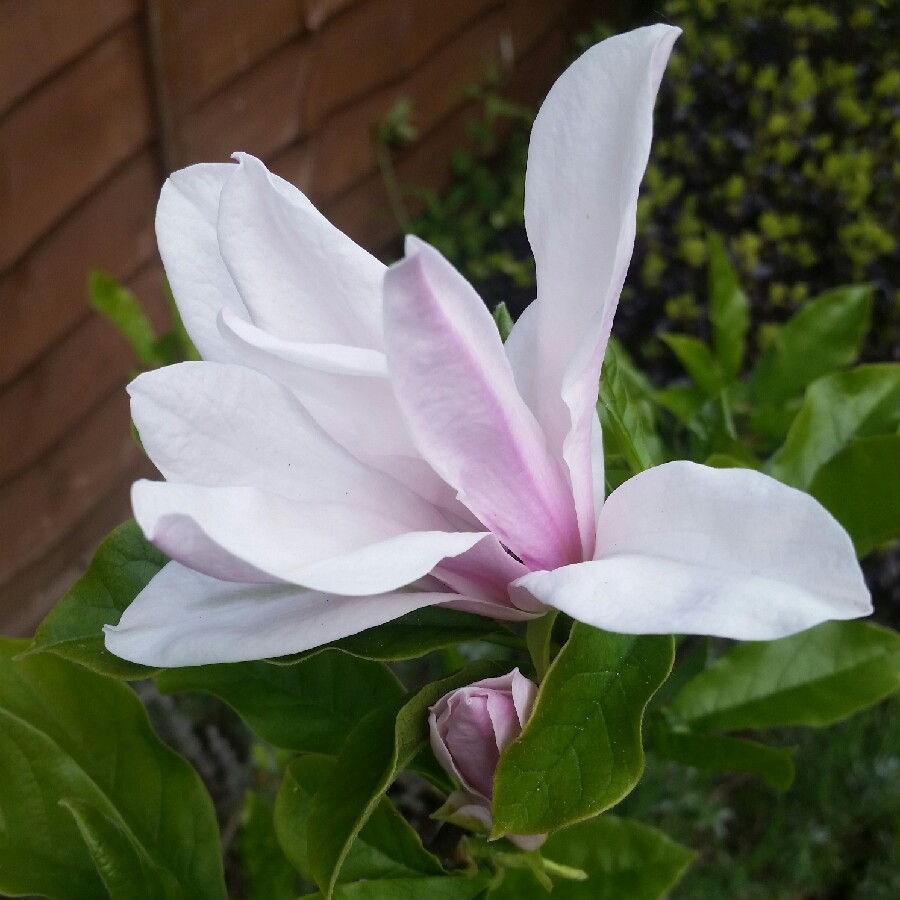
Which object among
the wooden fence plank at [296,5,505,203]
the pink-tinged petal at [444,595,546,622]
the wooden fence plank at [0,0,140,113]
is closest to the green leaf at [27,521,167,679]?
the pink-tinged petal at [444,595,546,622]

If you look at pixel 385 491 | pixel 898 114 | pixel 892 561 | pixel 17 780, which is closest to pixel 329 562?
pixel 385 491

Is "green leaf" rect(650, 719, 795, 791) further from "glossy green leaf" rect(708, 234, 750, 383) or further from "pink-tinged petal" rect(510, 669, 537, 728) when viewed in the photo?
"glossy green leaf" rect(708, 234, 750, 383)

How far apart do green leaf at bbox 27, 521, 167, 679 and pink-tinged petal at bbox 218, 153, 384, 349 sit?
0.54 feet

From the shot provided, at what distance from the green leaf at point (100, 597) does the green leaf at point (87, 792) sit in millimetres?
115

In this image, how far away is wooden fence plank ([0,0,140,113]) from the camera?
133 cm

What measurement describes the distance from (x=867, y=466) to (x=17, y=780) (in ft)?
1.91

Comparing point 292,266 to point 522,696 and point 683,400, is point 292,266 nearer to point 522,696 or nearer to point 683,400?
point 522,696

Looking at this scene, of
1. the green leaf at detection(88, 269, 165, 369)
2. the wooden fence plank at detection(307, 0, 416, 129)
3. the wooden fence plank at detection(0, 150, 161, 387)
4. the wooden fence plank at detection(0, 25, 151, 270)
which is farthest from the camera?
the wooden fence plank at detection(307, 0, 416, 129)

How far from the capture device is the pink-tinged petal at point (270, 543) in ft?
1.08

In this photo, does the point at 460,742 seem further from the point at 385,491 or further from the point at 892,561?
the point at 892,561

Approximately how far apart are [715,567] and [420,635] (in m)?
0.17

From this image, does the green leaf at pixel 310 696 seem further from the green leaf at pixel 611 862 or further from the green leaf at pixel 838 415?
the green leaf at pixel 838 415

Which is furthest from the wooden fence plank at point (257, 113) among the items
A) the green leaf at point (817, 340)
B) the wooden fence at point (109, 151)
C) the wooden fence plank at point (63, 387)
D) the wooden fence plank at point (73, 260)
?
the green leaf at point (817, 340)

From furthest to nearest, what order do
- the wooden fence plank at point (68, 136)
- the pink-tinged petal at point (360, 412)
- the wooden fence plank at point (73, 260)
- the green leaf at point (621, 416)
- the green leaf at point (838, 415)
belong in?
the wooden fence plank at point (73, 260) → the wooden fence plank at point (68, 136) → the green leaf at point (838, 415) → the green leaf at point (621, 416) → the pink-tinged petal at point (360, 412)
